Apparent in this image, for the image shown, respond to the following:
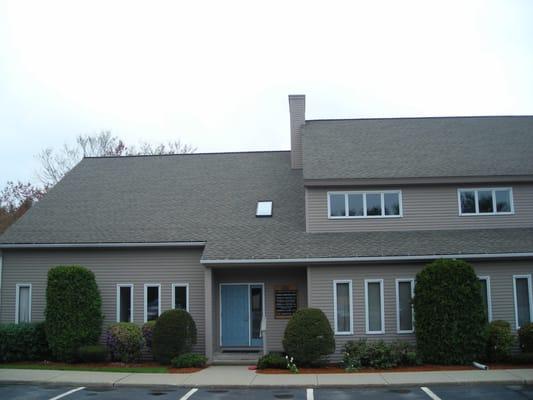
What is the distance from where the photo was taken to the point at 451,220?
69.5 feet

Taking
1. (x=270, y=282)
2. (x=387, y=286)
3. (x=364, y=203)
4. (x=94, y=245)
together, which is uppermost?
(x=364, y=203)

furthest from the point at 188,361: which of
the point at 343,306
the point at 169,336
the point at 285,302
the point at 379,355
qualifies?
the point at 379,355

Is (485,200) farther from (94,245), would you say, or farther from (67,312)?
(67,312)

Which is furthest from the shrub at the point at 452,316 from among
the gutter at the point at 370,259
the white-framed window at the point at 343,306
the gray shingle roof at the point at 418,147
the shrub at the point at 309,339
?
the gray shingle roof at the point at 418,147

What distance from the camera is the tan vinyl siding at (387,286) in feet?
63.5

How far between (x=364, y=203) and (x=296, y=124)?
6.58 meters

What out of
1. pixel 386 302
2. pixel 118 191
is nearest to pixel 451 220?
pixel 386 302

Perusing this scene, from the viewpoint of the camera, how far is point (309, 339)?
17797mm

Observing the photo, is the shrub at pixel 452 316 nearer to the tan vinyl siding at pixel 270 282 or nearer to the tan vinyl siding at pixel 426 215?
the tan vinyl siding at pixel 426 215

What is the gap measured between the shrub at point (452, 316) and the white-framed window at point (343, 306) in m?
2.49

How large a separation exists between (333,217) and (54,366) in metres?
10.6

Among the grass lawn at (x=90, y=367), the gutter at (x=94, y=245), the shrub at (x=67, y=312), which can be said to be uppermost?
the gutter at (x=94, y=245)

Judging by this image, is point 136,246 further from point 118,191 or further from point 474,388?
point 474,388

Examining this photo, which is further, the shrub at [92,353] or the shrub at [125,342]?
the shrub at [125,342]
